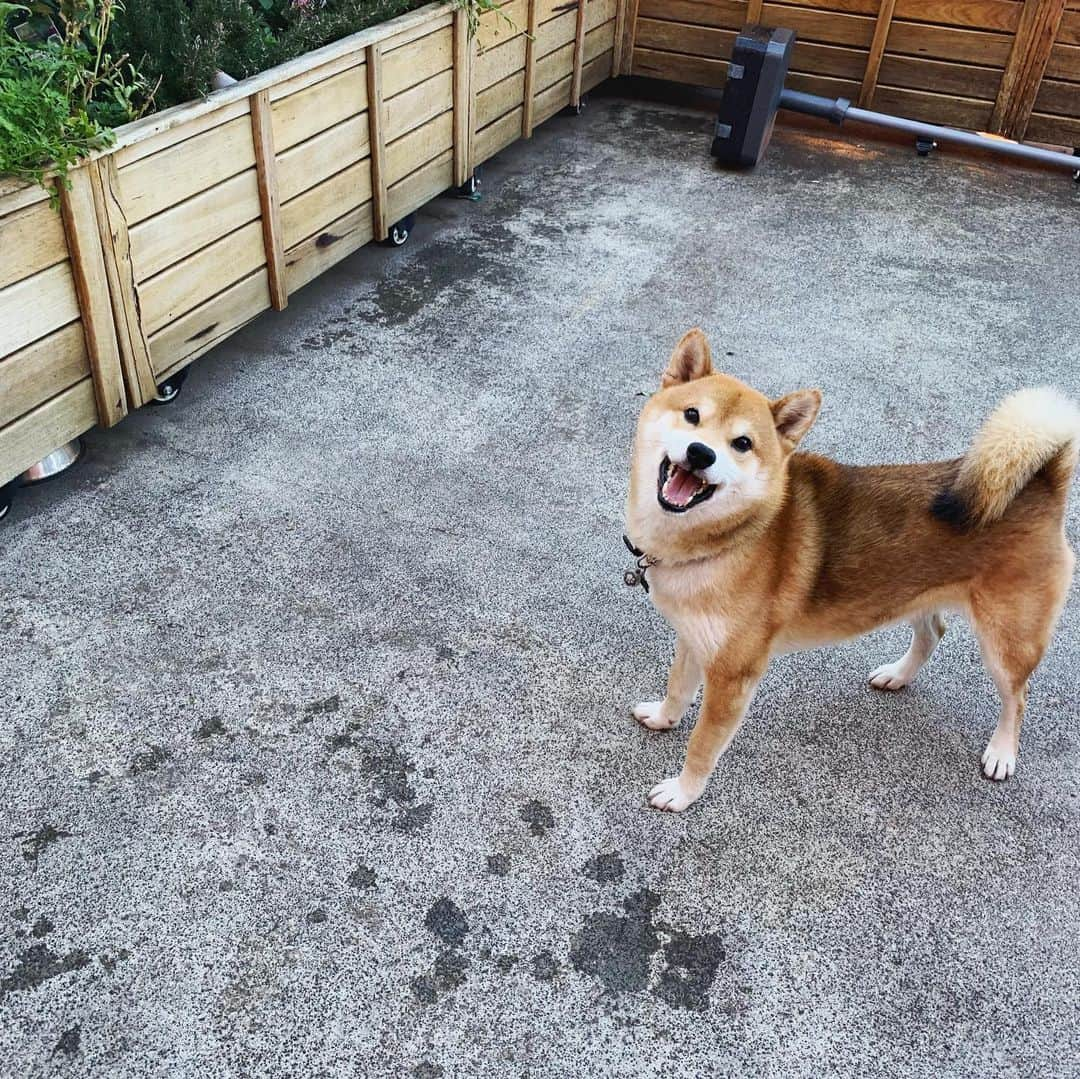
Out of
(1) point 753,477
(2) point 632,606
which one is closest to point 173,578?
(2) point 632,606

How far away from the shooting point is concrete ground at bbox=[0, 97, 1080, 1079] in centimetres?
207

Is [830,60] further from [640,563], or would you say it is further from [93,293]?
[640,563]

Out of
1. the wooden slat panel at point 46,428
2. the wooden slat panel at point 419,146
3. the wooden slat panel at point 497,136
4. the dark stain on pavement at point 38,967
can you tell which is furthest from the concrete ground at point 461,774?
the wooden slat panel at point 497,136

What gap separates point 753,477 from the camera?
7.24 ft

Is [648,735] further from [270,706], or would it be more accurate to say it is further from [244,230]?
[244,230]

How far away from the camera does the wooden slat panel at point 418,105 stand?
4.70 meters

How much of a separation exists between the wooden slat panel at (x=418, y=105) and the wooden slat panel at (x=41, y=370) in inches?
80.1

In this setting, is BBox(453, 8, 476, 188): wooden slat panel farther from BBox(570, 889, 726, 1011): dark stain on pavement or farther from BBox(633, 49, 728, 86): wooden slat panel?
BBox(570, 889, 726, 1011): dark stain on pavement

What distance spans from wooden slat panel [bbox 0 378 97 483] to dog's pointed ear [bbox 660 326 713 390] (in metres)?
2.12

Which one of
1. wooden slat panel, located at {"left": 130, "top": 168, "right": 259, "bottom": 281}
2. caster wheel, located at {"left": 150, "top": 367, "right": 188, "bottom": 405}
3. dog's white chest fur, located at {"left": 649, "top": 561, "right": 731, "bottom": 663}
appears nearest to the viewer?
dog's white chest fur, located at {"left": 649, "top": 561, "right": 731, "bottom": 663}

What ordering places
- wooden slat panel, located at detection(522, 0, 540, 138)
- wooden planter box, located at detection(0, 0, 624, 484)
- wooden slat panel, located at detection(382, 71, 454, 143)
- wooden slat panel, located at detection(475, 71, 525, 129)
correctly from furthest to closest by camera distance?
wooden slat panel, located at detection(522, 0, 540, 138) → wooden slat panel, located at detection(475, 71, 525, 129) → wooden slat panel, located at detection(382, 71, 454, 143) → wooden planter box, located at detection(0, 0, 624, 484)

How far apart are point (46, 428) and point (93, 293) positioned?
0.47m

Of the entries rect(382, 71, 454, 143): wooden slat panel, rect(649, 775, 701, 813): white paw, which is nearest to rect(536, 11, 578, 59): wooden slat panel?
rect(382, 71, 454, 143): wooden slat panel

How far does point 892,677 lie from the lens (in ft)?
9.57
